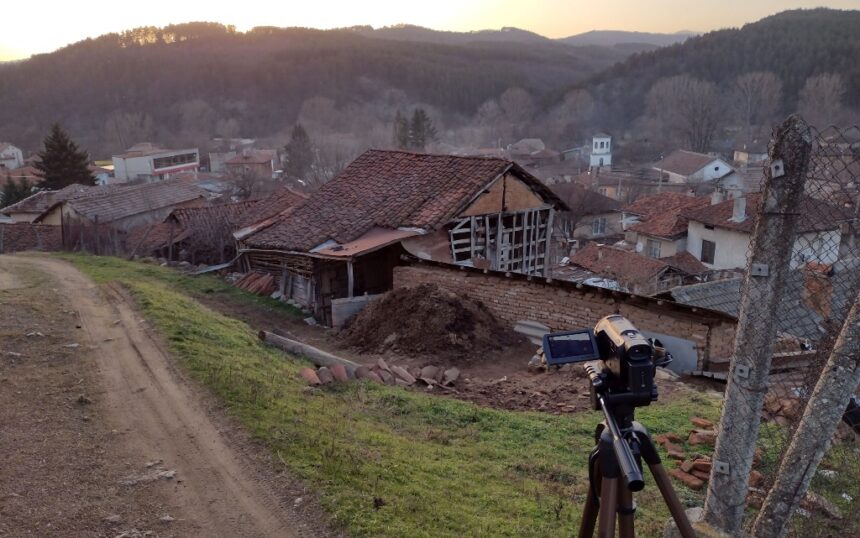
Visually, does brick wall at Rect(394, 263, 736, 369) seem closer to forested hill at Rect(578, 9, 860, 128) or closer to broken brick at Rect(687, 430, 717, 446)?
broken brick at Rect(687, 430, 717, 446)

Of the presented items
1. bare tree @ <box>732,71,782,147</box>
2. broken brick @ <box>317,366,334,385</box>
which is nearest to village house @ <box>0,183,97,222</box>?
broken brick @ <box>317,366,334,385</box>

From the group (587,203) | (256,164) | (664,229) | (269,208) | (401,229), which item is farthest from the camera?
(256,164)

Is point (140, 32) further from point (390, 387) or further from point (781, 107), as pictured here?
point (390, 387)

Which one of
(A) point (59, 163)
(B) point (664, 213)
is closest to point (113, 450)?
(B) point (664, 213)

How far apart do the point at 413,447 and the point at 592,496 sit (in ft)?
12.2

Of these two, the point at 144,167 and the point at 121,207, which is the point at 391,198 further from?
the point at 144,167

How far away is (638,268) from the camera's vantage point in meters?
24.0

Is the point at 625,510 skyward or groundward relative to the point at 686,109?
groundward

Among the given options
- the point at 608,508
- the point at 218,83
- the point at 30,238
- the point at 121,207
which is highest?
the point at 218,83

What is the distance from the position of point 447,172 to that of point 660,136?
232 ft

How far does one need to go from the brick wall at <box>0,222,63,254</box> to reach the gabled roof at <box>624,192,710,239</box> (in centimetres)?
2629

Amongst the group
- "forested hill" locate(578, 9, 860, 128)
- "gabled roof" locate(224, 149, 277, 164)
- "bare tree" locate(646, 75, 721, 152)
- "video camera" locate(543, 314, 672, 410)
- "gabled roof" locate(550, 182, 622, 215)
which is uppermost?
"forested hill" locate(578, 9, 860, 128)

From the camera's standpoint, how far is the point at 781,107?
78.9 meters

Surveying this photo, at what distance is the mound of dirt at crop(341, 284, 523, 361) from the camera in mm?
12180
